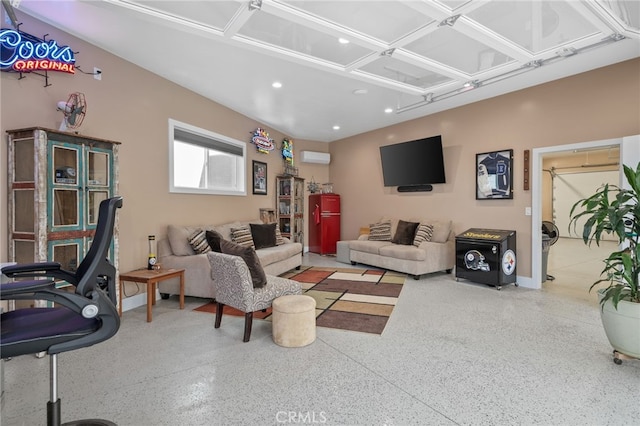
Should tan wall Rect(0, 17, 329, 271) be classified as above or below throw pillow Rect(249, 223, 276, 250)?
above

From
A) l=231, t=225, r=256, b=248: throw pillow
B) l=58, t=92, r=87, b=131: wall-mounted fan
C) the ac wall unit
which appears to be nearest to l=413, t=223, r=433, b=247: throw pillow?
l=231, t=225, r=256, b=248: throw pillow

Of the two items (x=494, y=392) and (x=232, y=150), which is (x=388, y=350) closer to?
(x=494, y=392)

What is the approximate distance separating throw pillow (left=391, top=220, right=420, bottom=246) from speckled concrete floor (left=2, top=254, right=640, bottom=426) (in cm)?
262

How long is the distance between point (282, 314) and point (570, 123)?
4658 mm

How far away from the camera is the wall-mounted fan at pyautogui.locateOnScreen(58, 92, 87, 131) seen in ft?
9.87

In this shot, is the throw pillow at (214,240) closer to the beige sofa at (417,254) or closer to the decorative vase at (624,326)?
the beige sofa at (417,254)

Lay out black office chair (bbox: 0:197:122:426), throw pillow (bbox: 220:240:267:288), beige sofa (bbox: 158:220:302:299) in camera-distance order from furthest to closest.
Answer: beige sofa (bbox: 158:220:302:299)
throw pillow (bbox: 220:240:267:288)
black office chair (bbox: 0:197:122:426)

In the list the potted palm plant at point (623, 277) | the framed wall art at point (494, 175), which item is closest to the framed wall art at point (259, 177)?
the framed wall art at point (494, 175)

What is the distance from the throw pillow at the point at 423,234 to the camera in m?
5.67

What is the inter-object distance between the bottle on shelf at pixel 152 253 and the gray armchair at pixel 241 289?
3.84ft

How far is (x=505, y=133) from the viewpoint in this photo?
504cm

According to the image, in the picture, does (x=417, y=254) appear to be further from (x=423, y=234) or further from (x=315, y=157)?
(x=315, y=157)

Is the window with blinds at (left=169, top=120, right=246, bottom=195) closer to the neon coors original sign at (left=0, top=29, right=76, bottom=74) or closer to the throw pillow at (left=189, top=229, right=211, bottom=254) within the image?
the throw pillow at (left=189, top=229, right=211, bottom=254)

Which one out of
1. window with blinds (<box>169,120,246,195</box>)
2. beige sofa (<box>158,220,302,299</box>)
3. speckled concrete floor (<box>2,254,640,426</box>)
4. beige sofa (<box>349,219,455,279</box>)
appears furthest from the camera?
beige sofa (<box>349,219,455,279</box>)
